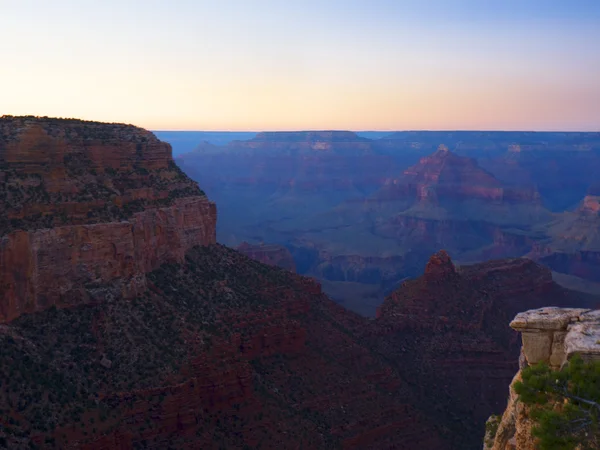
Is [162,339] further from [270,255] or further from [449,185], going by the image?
[449,185]

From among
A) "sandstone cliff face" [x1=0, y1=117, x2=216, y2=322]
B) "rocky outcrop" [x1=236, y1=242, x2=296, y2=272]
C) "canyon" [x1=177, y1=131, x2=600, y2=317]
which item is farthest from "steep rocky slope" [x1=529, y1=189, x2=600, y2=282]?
"sandstone cliff face" [x1=0, y1=117, x2=216, y2=322]

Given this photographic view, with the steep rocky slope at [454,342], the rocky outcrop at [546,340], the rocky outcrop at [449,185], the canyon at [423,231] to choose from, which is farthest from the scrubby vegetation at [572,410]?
the rocky outcrop at [449,185]

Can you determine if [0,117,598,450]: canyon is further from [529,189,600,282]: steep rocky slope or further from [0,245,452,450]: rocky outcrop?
[529,189,600,282]: steep rocky slope

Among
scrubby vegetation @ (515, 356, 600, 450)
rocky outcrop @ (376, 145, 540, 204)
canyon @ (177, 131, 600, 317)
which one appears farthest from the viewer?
rocky outcrop @ (376, 145, 540, 204)

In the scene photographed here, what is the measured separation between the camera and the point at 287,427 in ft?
122

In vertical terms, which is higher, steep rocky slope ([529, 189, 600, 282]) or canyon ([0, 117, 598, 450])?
canyon ([0, 117, 598, 450])

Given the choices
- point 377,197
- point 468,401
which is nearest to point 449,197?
point 377,197

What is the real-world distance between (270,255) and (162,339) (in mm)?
69683

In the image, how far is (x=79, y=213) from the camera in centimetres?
3672

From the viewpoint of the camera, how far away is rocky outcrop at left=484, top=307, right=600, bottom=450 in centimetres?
1441

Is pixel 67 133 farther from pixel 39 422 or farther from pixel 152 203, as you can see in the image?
pixel 39 422

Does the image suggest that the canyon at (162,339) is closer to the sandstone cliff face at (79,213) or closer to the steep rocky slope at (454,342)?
the sandstone cliff face at (79,213)

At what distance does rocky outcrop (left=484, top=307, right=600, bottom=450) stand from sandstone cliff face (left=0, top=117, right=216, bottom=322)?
2703 centimetres

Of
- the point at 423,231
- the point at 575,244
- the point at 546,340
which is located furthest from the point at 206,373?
the point at 423,231
